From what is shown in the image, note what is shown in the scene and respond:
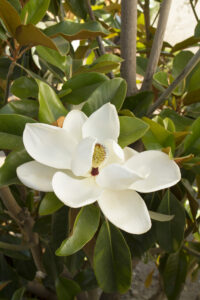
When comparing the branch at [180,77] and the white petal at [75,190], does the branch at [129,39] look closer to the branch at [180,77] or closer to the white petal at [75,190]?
the branch at [180,77]

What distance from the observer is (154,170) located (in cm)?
47

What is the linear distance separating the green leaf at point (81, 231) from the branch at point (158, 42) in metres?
0.32

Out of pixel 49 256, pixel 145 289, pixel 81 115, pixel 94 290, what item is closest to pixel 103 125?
pixel 81 115

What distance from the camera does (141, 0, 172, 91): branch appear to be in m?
0.63

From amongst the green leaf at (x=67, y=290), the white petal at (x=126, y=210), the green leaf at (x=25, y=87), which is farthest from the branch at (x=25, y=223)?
the white petal at (x=126, y=210)

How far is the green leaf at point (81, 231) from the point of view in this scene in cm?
45

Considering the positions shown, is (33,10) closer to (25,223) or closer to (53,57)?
(53,57)

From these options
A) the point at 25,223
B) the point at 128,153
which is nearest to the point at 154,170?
the point at 128,153

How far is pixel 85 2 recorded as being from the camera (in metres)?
0.76


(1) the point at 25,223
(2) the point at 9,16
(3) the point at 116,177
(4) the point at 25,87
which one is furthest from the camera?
(1) the point at 25,223

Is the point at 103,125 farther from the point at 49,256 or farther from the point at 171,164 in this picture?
the point at 49,256

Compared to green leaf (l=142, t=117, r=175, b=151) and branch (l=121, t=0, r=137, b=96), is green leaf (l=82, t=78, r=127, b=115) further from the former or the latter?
branch (l=121, t=0, r=137, b=96)

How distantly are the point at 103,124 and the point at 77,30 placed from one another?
21cm

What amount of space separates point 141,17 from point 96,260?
0.88 meters
